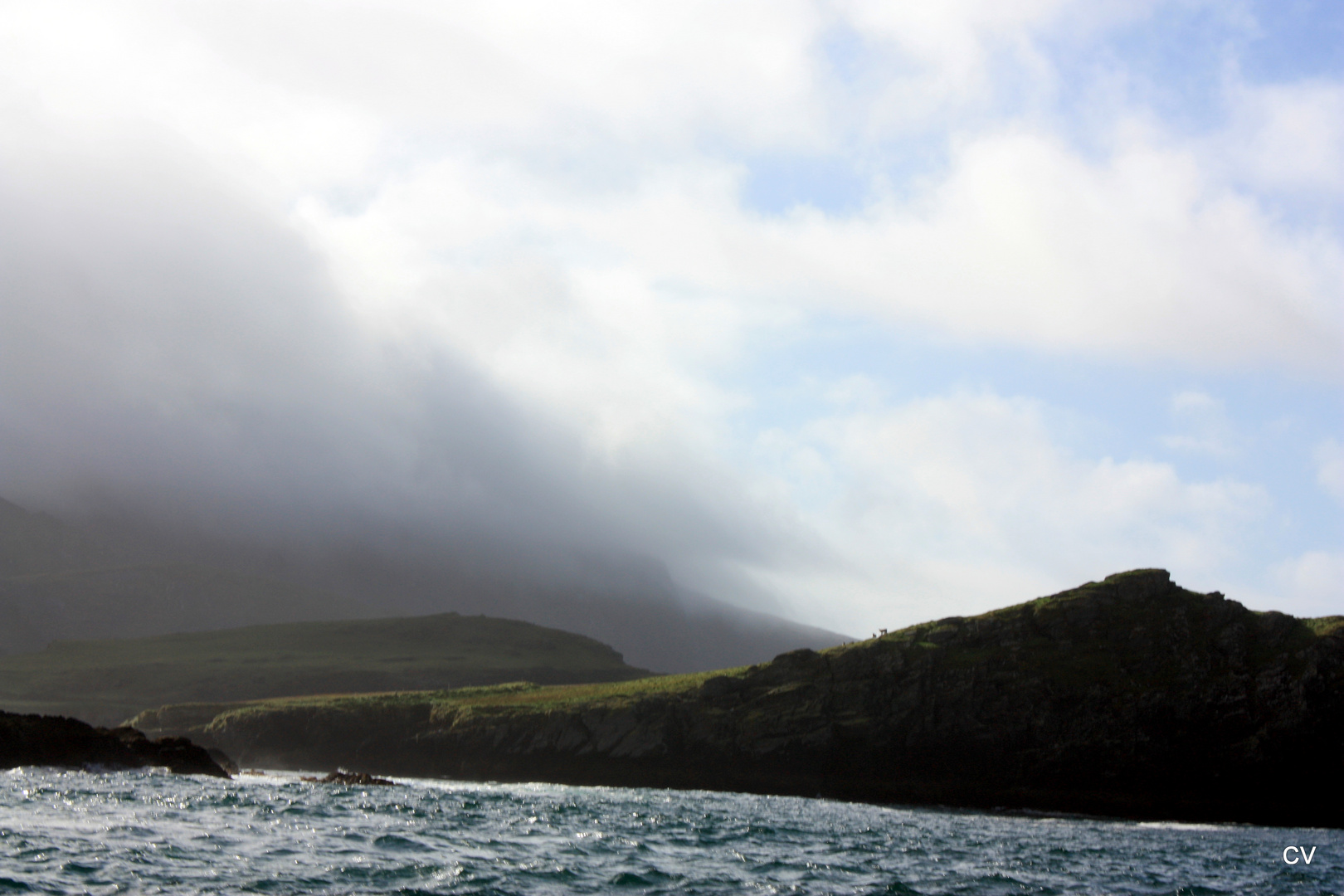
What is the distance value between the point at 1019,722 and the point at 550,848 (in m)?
62.8

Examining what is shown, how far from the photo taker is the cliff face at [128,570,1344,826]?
89.2m

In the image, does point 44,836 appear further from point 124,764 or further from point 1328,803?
point 1328,803

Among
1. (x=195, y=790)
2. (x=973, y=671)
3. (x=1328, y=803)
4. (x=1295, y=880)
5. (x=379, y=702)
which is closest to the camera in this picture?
(x=1295, y=880)

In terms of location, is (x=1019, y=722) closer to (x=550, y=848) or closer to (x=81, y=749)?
(x=550, y=848)

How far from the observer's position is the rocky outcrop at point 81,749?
248 feet

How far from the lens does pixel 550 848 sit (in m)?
44.7

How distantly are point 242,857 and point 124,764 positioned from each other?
168 ft

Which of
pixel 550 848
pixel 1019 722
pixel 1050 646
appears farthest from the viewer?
pixel 1050 646

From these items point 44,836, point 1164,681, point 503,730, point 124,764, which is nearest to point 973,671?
point 1164,681

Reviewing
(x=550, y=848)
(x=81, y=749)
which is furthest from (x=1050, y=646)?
(x=81, y=749)

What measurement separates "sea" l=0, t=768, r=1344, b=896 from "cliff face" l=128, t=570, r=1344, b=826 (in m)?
15.6

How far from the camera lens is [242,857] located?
37.1 meters

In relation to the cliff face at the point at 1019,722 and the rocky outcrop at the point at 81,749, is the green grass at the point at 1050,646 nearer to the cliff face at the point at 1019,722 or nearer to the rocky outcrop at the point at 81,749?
the cliff face at the point at 1019,722

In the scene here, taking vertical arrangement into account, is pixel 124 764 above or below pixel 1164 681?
below
